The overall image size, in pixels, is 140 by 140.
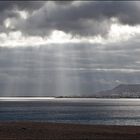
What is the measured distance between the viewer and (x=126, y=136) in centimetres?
5694

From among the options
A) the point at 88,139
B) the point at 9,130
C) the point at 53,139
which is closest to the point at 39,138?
the point at 53,139

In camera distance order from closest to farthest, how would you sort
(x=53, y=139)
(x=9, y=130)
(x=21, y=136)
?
(x=53, y=139)
(x=21, y=136)
(x=9, y=130)

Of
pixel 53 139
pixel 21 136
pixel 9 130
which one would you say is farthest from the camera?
pixel 9 130

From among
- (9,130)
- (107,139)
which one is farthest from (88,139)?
(9,130)

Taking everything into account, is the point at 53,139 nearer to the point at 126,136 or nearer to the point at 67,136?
the point at 67,136

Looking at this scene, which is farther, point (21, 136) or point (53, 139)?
point (21, 136)

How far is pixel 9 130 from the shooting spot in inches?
2542

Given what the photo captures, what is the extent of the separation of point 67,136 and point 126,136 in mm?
8494

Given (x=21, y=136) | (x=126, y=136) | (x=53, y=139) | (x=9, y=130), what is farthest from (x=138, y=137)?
(x=9, y=130)

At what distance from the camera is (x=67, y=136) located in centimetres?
5584

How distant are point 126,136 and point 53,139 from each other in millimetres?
11136

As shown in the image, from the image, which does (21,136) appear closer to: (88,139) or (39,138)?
(39,138)

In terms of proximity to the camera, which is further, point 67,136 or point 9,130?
point 9,130

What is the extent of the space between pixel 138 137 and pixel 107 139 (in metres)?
Answer: 5.25
